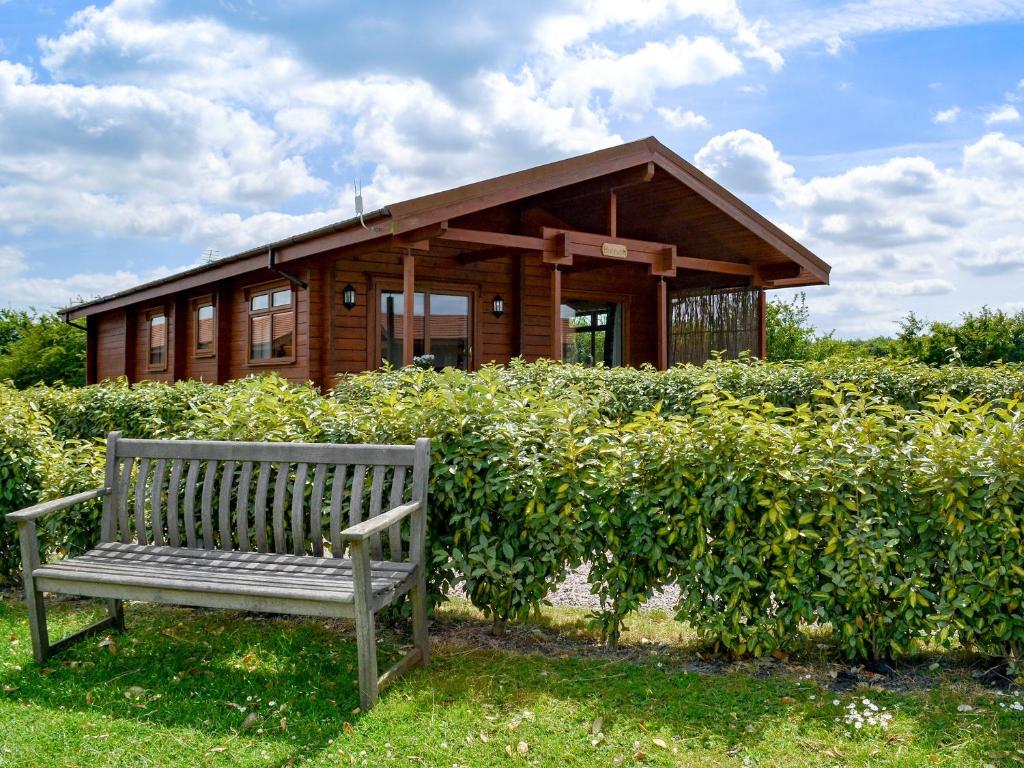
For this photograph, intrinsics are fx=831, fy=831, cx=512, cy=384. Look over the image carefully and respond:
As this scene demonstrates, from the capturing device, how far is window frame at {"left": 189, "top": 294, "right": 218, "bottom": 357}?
15.3 metres

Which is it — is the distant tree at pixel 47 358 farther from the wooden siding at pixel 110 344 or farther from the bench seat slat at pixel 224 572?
the bench seat slat at pixel 224 572

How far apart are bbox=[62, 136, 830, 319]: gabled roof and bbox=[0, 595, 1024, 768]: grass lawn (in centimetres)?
661

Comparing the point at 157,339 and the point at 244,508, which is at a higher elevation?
the point at 157,339

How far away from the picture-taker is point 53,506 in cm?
432

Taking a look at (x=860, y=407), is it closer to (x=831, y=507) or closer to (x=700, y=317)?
(x=831, y=507)

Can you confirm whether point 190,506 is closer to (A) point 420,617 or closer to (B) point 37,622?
(B) point 37,622

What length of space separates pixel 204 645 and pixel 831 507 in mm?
3124

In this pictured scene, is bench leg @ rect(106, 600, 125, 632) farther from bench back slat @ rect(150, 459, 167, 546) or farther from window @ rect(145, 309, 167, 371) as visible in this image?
window @ rect(145, 309, 167, 371)

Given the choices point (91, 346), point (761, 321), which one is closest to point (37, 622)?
point (761, 321)

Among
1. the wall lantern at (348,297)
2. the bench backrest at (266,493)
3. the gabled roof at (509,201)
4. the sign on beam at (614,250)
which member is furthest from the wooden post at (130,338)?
the bench backrest at (266,493)

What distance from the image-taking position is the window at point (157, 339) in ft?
58.5

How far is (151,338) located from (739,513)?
17.6 meters

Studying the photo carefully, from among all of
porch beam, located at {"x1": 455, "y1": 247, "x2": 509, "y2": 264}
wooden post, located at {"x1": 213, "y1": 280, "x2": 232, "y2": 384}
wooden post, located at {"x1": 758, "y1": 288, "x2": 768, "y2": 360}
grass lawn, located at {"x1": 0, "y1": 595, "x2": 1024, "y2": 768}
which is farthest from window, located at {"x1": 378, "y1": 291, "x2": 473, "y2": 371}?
grass lawn, located at {"x1": 0, "y1": 595, "x2": 1024, "y2": 768}

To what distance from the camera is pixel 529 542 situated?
13.2ft
